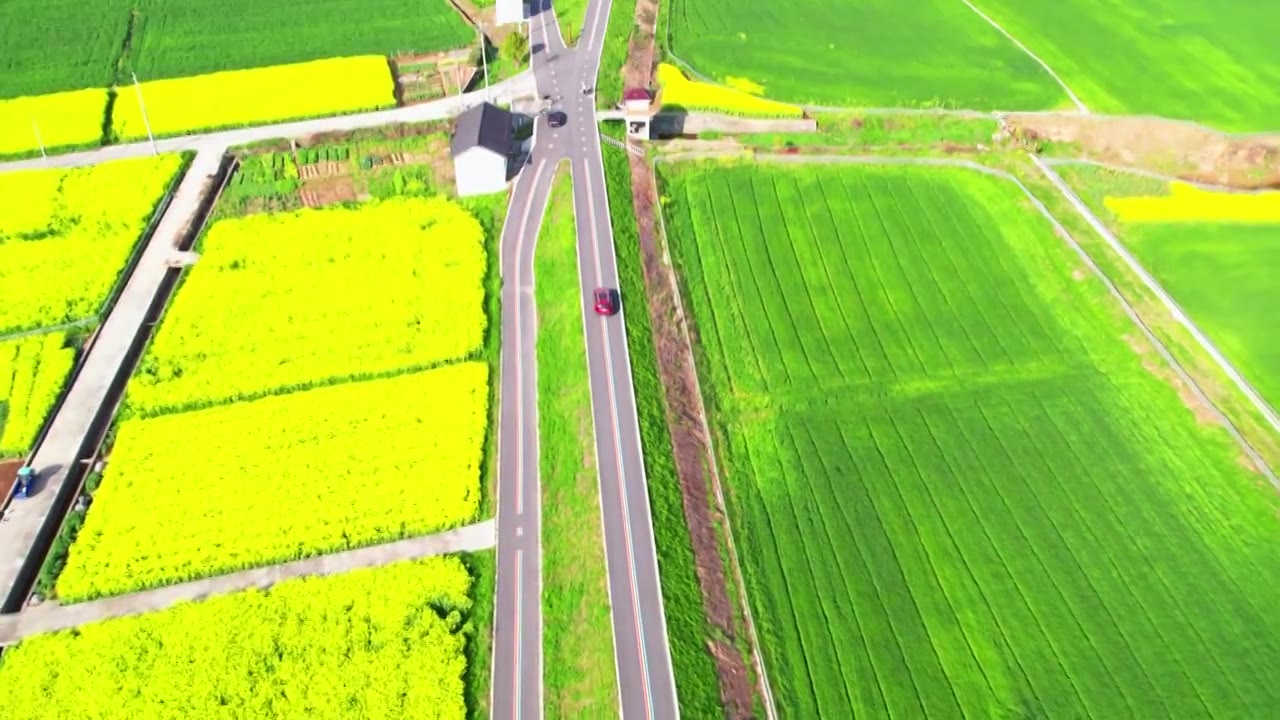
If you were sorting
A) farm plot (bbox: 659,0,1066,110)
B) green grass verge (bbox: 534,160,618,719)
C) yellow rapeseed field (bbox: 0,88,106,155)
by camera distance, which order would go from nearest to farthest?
green grass verge (bbox: 534,160,618,719) → yellow rapeseed field (bbox: 0,88,106,155) → farm plot (bbox: 659,0,1066,110)

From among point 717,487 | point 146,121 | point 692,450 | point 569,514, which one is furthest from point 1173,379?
point 146,121

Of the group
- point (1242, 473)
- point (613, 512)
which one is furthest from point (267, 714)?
point (1242, 473)

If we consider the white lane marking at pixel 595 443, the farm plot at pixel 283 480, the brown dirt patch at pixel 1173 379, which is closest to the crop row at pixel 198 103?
the white lane marking at pixel 595 443

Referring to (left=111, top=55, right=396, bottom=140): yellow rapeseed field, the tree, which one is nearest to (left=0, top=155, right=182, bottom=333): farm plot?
(left=111, top=55, right=396, bottom=140): yellow rapeseed field

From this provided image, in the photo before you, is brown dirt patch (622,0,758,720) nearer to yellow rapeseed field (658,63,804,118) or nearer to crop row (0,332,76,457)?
yellow rapeseed field (658,63,804,118)

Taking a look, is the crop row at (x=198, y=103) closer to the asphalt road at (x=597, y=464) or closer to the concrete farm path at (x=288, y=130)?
the concrete farm path at (x=288, y=130)

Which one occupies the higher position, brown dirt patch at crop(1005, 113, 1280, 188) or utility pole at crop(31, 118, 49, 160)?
brown dirt patch at crop(1005, 113, 1280, 188)
